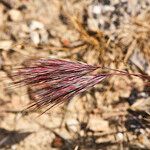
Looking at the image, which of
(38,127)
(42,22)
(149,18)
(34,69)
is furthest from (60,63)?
(149,18)

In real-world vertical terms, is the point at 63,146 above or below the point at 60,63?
below

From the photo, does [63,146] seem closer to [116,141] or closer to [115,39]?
[116,141]

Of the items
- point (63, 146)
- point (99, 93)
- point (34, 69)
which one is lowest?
point (63, 146)

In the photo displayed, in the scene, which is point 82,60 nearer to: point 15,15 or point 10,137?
point 15,15

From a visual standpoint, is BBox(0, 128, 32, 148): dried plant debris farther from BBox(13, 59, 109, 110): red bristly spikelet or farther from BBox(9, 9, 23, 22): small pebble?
BBox(9, 9, 23, 22): small pebble

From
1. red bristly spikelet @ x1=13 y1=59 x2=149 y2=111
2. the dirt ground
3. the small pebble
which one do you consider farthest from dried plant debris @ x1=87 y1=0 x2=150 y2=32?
red bristly spikelet @ x1=13 y1=59 x2=149 y2=111

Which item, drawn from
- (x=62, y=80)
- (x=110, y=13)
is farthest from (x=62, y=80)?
(x=110, y=13)

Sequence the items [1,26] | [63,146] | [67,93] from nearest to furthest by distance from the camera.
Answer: [67,93]
[63,146]
[1,26]
